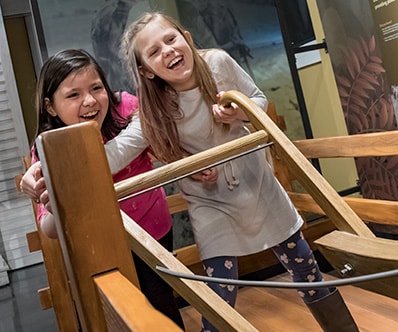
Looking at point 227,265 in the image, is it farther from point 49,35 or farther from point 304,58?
point 304,58

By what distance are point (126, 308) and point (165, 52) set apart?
95cm

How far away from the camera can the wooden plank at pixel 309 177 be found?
36.8 inches

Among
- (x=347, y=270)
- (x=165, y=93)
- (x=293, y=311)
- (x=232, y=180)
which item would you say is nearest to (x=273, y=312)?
(x=293, y=311)

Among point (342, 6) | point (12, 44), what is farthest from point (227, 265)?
point (12, 44)

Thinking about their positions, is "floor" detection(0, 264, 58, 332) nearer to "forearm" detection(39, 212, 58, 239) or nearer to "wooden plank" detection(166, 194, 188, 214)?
"wooden plank" detection(166, 194, 188, 214)

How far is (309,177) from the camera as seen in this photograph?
1036 mm

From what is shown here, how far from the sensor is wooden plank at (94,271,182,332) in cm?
40

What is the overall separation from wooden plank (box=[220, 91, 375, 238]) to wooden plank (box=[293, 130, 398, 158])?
696 millimetres

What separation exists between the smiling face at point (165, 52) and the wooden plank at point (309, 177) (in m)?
0.14

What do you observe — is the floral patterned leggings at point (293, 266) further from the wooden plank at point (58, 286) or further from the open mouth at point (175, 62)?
A: the wooden plank at point (58, 286)

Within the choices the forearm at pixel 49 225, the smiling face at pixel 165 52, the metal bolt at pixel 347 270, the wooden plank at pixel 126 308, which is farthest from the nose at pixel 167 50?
the wooden plank at pixel 126 308

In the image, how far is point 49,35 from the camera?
2.36 metres

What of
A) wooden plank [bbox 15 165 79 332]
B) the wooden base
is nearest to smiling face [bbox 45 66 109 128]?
wooden plank [bbox 15 165 79 332]

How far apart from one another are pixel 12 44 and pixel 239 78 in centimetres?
289
